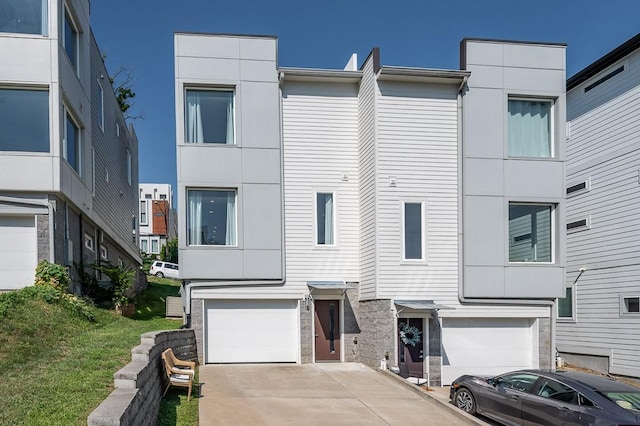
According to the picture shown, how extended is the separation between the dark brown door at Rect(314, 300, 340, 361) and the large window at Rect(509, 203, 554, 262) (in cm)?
529

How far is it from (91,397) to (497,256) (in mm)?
11669

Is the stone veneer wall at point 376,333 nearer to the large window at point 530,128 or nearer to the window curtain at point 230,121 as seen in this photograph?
the large window at point 530,128

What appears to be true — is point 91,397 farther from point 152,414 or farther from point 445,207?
point 445,207

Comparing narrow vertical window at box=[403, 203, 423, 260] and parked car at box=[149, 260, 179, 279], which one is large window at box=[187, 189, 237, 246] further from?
parked car at box=[149, 260, 179, 279]

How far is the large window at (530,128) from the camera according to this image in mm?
15656

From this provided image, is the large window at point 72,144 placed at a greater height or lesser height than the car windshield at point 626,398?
greater

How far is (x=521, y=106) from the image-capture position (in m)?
15.8

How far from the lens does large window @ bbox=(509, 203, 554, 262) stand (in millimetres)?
15453

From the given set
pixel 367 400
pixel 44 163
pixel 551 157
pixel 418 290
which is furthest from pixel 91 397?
pixel 551 157

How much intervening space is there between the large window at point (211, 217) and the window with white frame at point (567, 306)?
12.1 m

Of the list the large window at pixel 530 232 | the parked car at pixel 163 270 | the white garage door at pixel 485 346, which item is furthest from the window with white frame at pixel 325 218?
the parked car at pixel 163 270

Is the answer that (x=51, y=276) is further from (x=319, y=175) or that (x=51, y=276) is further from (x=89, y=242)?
(x=319, y=175)

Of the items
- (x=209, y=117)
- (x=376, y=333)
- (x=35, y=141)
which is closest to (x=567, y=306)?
(x=376, y=333)

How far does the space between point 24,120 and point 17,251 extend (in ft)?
10.8
